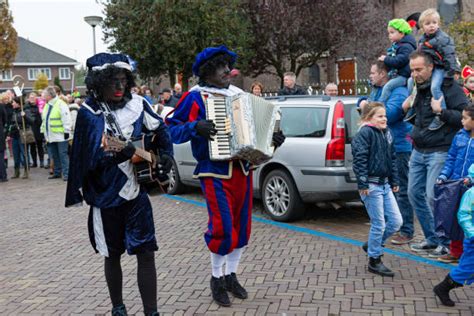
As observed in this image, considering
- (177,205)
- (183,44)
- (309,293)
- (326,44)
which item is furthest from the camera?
(326,44)

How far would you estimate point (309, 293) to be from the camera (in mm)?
4703

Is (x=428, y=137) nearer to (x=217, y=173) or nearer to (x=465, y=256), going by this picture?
(x=465, y=256)

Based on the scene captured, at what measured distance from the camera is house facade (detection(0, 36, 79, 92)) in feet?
212

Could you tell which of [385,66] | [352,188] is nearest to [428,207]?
[352,188]

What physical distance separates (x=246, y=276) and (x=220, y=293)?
725 millimetres

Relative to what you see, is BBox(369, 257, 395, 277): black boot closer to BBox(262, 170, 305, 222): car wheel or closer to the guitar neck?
BBox(262, 170, 305, 222): car wheel

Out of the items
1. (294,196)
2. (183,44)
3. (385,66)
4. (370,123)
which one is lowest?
(294,196)

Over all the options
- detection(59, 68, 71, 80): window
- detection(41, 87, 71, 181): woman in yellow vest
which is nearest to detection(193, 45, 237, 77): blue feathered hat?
detection(41, 87, 71, 181): woman in yellow vest

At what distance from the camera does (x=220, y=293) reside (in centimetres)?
452

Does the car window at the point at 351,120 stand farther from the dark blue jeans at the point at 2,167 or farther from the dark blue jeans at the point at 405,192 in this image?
the dark blue jeans at the point at 2,167

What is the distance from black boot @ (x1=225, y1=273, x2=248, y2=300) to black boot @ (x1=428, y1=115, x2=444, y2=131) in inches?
98.6

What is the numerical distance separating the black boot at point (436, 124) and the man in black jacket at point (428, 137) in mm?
33

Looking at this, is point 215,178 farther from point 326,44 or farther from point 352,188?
point 326,44

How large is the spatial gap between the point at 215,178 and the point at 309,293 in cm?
133
